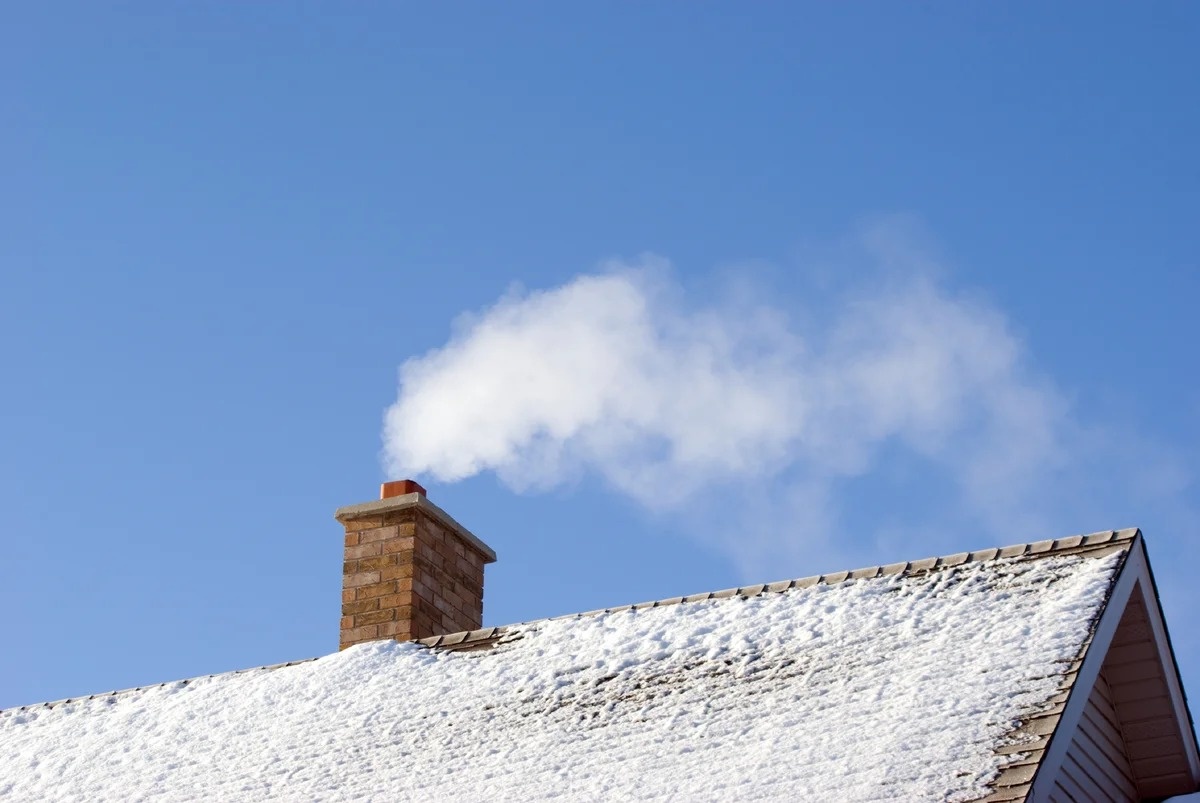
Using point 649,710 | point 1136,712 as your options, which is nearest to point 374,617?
point 649,710

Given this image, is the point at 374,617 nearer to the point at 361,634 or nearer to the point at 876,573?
the point at 361,634

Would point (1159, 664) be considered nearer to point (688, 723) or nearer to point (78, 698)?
point (688, 723)

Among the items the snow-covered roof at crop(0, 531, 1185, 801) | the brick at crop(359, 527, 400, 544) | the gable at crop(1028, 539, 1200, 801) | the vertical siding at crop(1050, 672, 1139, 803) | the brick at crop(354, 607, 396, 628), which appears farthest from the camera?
the brick at crop(359, 527, 400, 544)

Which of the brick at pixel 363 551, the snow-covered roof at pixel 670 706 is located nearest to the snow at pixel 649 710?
the snow-covered roof at pixel 670 706

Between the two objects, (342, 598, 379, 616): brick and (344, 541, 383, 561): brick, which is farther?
(344, 541, 383, 561): brick

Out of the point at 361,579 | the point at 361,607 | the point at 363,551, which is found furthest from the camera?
Answer: the point at 363,551

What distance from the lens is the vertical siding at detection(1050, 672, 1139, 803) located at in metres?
9.84

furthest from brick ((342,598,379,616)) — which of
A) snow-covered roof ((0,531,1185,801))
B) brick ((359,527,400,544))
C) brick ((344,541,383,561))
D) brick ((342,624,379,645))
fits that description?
snow-covered roof ((0,531,1185,801))

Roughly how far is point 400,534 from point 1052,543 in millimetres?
6087

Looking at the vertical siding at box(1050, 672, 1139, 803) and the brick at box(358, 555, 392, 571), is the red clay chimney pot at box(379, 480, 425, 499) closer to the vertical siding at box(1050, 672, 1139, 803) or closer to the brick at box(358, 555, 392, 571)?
the brick at box(358, 555, 392, 571)

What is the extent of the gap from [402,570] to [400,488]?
0.77m

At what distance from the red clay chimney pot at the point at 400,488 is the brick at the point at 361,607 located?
98 cm

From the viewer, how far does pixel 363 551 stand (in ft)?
49.6

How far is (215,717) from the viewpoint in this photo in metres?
13.2
